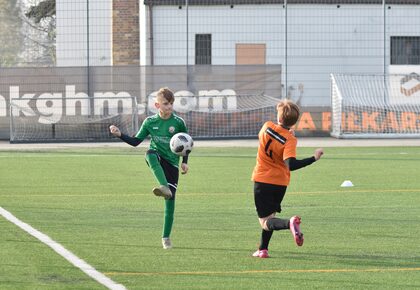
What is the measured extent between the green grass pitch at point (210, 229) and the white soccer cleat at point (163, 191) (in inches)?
21.4

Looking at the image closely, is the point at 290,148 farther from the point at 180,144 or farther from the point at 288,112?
the point at 180,144

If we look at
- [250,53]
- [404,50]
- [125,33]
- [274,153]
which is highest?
[125,33]

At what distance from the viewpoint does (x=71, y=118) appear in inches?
1298

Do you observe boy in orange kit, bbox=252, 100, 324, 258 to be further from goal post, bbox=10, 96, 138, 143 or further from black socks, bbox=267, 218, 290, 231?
goal post, bbox=10, 96, 138, 143

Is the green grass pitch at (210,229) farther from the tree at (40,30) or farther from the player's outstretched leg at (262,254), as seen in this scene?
the tree at (40,30)

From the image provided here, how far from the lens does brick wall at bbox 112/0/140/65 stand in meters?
38.5

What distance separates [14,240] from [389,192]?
7.69 m

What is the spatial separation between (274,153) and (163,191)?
1299 mm

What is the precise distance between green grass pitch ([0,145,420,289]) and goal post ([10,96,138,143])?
8.83 meters

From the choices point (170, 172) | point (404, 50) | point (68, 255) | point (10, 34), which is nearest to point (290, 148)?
point (170, 172)

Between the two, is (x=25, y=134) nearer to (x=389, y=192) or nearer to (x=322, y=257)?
(x=389, y=192)

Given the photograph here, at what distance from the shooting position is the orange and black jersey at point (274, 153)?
1048 centimetres

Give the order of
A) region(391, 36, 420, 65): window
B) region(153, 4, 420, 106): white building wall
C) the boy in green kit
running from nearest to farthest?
the boy in green kit, region(153, 4, 420, 106): white building wall, region(391, 36, 420, 65): window

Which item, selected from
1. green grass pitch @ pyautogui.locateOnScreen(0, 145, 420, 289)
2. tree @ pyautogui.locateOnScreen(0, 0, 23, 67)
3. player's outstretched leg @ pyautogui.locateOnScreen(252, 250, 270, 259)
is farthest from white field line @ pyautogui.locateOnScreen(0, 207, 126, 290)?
tree @ pyautogui.locateOnScreen(0, 0, 23, 67)
